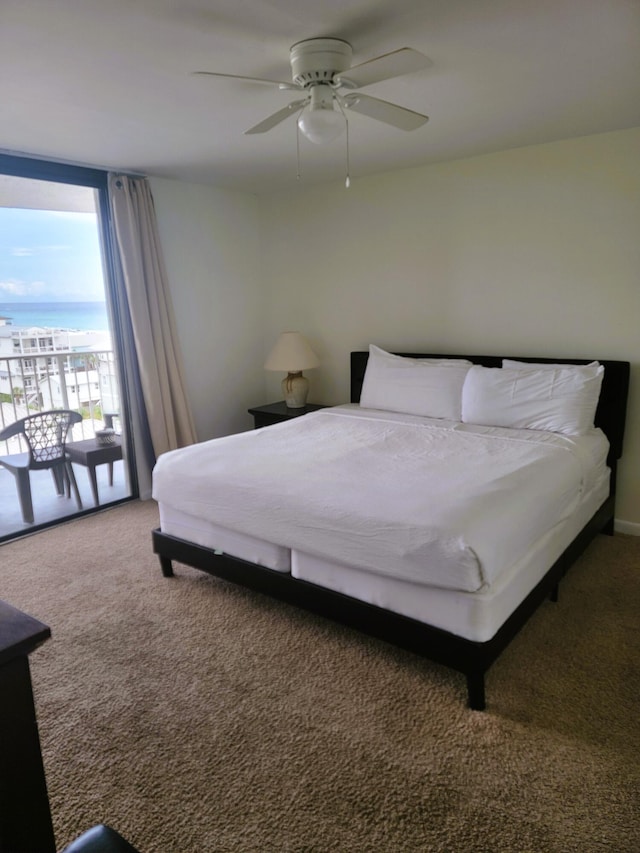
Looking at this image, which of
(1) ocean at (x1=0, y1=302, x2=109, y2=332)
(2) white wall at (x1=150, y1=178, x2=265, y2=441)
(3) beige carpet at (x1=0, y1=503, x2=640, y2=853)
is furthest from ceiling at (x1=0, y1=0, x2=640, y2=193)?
(3) beige carpet at (x1=0, y1=503, x2=640, y2=853)

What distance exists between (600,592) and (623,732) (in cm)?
96

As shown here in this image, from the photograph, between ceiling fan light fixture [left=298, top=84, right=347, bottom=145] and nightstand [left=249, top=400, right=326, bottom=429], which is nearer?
ceiling fan light fixture [left=298, top=84, right=347, bottom=145]

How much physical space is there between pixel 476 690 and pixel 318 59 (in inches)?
93.8

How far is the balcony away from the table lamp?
1.24 metres

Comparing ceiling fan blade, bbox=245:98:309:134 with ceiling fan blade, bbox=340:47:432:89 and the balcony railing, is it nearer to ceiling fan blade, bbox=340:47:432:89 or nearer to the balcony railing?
ceiling fan blade, bbox=340:47:432:89

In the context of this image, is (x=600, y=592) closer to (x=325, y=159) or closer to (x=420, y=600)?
(x=420, y=600)

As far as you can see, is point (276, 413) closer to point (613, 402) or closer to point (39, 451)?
point (39, 451)

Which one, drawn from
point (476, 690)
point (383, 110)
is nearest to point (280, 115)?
point (383, 110)

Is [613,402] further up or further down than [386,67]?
further down

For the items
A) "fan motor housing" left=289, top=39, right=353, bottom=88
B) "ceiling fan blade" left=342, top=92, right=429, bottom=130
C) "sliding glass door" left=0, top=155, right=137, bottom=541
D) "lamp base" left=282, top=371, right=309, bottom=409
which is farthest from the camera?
"lamp base" left=282, top=371, right=309, bottom=409

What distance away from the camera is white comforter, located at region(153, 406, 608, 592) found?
1.88m

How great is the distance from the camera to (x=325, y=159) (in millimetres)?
3564

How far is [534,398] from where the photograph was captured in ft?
10.3

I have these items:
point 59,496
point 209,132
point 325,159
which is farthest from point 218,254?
point 59,496
